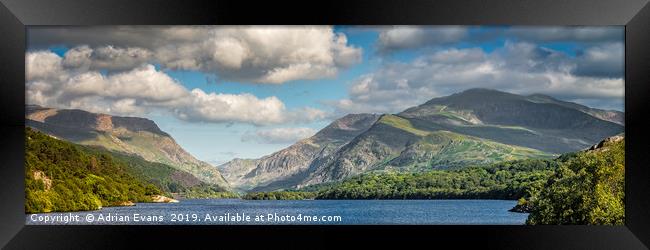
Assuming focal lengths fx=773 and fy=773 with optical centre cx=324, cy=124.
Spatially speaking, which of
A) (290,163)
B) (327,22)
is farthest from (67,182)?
(290,163)

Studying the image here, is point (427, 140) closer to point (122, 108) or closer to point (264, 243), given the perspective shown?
point (122, 108)

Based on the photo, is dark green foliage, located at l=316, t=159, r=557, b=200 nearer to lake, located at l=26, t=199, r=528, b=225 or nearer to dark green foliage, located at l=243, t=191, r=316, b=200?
lake, located at l=26, t=199, r=528, b=225

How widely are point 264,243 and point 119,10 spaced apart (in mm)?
2887

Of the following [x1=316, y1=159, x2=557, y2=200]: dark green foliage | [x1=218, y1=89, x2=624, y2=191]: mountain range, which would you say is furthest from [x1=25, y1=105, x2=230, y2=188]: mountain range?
[x1=316, y1=159, x2=557, y2=200]: dark green foliage

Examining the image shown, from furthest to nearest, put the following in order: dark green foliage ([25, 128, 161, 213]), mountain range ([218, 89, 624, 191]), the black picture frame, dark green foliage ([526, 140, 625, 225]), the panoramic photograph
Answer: mountain range ([218, 89, 624, 191]) < the panoramic photograph < dark green foliage ([25, 128, 161, 213]) < dark green foliage ([526, 140, 625, 225]) < the black picture frame

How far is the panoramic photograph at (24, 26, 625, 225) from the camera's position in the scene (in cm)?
5062

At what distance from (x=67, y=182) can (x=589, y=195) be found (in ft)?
89.8

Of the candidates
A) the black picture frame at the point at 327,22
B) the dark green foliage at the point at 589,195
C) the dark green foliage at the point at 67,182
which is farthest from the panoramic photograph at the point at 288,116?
the black picture frame at the point at 327,22

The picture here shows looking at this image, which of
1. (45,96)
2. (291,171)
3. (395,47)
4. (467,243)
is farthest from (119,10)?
(291,171)

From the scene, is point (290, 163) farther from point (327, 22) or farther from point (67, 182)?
point (327, 22)

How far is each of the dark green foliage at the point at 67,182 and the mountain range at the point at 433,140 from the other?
41466 mm

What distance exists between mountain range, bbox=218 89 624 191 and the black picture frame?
88930 mm

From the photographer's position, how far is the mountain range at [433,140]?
10444 cm

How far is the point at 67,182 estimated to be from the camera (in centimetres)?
4016
